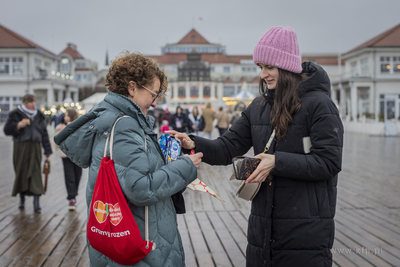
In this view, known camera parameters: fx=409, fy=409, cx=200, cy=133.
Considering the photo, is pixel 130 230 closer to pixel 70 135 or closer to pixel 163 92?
pixel 70 135

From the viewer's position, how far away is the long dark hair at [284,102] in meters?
2.11

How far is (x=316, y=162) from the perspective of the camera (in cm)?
201

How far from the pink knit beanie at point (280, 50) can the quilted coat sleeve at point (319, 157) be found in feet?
1.03

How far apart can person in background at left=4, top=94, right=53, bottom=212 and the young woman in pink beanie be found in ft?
16.4

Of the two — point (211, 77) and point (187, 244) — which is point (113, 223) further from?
point (211, 77)

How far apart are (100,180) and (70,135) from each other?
0.33 meters

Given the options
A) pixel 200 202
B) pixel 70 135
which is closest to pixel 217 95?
pixel 200 202

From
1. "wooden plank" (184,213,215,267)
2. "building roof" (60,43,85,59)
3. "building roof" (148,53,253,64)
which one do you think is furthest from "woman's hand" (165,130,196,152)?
"building roof" (148,53,253,64)

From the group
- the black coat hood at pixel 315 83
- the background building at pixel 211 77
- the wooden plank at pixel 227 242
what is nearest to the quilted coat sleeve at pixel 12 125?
the wooden plank at pixel 227 242

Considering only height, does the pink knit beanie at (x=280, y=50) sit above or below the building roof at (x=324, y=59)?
below

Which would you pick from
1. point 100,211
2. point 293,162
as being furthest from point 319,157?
point 100,211

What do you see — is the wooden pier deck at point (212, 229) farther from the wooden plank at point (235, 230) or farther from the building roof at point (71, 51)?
the building roof at point (71, 51)

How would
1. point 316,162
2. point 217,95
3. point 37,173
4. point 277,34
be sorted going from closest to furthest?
point 316,162 → point 277,34 → point 37,173 → point 217,95

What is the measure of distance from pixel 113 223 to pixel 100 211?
85 mm
